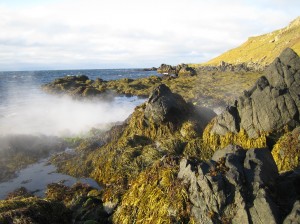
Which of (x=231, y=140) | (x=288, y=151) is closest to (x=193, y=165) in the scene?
(x=288, y=151)

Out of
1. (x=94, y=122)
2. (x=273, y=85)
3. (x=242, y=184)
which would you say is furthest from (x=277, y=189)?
(x=94, y=122)

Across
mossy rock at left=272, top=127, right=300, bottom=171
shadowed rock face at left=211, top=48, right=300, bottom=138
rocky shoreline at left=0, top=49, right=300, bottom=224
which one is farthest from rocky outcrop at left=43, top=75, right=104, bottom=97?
mossy rock at left=272, top=127, right=300, bottom=171

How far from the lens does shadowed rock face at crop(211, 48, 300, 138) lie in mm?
14383

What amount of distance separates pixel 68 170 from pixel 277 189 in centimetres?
1232

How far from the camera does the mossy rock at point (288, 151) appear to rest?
12.4m

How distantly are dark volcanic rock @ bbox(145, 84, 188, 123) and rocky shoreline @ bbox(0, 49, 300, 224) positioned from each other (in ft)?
0.19

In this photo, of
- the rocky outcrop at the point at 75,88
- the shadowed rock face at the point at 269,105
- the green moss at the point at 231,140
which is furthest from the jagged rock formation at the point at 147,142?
the rocky outcrop at the point at 75,88

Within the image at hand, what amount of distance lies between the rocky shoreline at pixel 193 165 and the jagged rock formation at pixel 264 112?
1.7 inches

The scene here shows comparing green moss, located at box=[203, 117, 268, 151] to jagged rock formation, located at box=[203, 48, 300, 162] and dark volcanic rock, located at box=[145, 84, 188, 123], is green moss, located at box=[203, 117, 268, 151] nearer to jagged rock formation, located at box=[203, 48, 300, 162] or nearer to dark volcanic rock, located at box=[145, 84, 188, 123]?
jagged rock formation, located at box=[203, 48, 300, 162]

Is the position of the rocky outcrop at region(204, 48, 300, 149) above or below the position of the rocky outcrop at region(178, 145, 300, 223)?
above

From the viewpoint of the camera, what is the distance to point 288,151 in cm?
1281

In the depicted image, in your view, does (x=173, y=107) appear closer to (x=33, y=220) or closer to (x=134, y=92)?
(x=33, y=220)

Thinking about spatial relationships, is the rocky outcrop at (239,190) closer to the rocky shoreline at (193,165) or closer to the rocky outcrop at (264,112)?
the rocky shoreline at (193,165)

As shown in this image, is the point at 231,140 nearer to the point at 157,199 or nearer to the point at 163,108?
the point at 163,108
